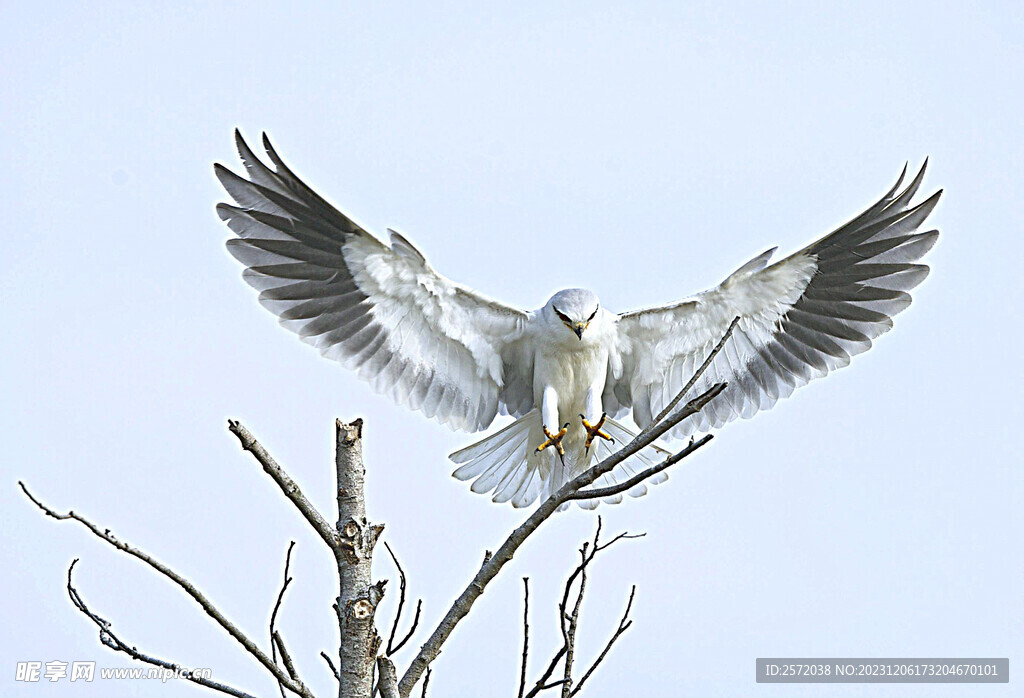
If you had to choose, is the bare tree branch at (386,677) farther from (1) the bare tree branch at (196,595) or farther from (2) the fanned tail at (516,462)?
(2) the fanned tail at (516,462)

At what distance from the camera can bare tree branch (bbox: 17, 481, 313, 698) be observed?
3150 millimetres

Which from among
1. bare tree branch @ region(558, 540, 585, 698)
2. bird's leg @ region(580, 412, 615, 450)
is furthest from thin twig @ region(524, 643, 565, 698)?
bird's leg @ region(580, 412, 615, 450)

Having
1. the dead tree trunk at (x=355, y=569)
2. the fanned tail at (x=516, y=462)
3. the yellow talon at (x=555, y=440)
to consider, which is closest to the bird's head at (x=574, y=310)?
the yellow talon at (x=555, y=440)

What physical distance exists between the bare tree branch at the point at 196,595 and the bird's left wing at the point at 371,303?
3034 mm

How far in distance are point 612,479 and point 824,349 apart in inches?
67.0

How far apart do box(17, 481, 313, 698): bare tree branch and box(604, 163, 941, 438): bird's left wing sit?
154 inches

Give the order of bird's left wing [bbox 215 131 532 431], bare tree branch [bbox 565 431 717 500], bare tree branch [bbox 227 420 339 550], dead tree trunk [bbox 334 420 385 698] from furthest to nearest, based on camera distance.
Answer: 1. bird's left wing [bbox 215 131 532 431]
2. dead tree trunk [bbox 334 420 385 698]
3. bare tree branch [bbox 227 420 339 550]
4. bare tree branch [bbox 565 431 717 500]

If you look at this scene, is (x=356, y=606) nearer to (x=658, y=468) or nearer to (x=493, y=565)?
(x=493, y=565)

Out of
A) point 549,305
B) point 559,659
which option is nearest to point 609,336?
point 549,305

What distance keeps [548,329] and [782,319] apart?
159 centimetres

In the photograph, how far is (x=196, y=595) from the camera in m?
3.22

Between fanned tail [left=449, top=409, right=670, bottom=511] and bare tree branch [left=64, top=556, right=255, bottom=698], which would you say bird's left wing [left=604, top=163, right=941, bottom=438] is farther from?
bare tree branch [left=64, top=556, right=255, bottom=698]

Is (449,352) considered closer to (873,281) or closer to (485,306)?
(485,306)

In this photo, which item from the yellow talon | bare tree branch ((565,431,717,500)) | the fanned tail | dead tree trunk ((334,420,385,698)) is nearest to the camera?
bare tree branch ((565,431,717,500))
